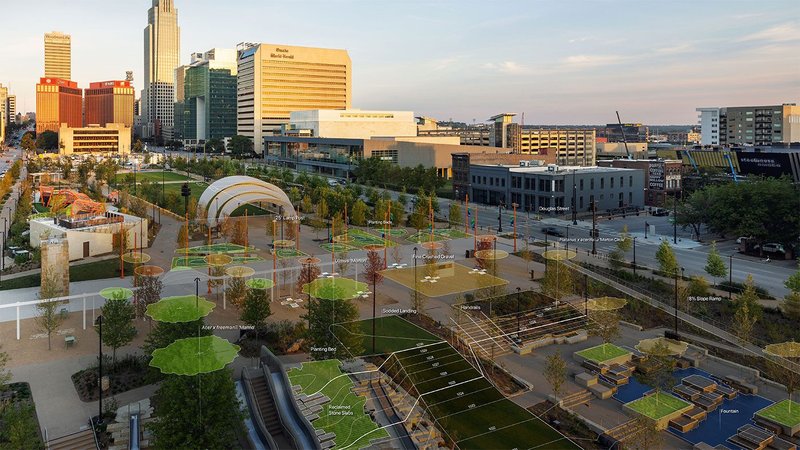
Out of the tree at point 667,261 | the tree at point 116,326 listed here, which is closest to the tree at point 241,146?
the tree at point 667,261

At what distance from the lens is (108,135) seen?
16125 cm

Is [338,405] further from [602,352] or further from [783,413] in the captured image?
[783,413]

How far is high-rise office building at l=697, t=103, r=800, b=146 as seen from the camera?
419 ft

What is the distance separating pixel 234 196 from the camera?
→ 168ft

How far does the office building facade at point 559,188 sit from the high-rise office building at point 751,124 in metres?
67.4

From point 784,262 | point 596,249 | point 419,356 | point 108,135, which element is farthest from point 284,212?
point 108,135

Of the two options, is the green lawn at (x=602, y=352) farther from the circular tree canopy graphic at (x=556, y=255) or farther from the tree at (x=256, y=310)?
the tree at (x=256, y=310)

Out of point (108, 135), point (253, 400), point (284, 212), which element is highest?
point (108, 135)

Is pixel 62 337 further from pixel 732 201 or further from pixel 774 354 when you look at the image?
pixel 732 201

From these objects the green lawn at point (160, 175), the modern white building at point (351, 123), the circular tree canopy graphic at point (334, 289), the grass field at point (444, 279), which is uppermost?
the modern white building at point (351, 123)

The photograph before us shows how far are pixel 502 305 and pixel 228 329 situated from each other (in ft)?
42.6

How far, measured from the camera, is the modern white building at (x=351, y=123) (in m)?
129

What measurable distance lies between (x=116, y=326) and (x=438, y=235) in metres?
30.4

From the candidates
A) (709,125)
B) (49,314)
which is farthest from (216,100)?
(49,314)
